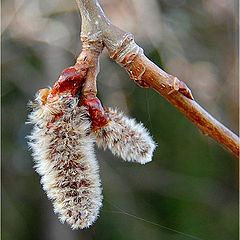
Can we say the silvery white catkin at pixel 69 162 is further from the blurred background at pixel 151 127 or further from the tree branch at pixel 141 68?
the blurred background at pixel 151 127

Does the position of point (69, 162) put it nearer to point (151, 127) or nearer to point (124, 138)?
point (124, 138)

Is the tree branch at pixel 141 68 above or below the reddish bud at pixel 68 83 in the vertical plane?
above

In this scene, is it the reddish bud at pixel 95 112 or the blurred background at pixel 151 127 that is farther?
the blurred background at pixel 151 127

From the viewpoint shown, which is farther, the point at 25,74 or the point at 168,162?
the point at 168,162

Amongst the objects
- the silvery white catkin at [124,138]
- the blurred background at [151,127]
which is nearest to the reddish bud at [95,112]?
the silvery white catkin at [124,138]

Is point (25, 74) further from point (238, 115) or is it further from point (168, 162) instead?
point (238, 115)

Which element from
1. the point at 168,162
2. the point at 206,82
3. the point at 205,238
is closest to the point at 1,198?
the point at 168,162

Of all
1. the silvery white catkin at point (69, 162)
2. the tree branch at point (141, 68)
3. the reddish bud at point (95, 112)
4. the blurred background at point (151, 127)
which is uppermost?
the blurred background at point (151, 127)
